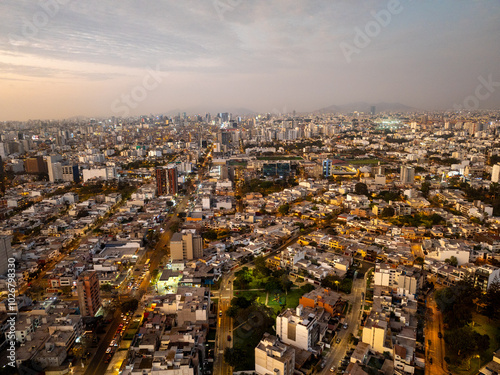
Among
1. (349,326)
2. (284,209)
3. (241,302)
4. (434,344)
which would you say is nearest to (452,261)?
(434,344)

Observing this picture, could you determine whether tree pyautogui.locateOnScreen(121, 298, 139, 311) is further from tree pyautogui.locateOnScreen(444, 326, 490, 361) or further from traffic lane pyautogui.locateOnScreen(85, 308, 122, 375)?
tree pyautogui.locateOnScreen(444, 326, 490, 361)

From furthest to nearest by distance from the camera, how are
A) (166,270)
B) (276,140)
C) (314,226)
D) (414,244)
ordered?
(276,140), (314,226), (414,244), (166,270)

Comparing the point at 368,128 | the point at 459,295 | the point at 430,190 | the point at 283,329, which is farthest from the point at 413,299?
the point at 368,128

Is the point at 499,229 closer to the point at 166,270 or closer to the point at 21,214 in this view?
the point at 166,270

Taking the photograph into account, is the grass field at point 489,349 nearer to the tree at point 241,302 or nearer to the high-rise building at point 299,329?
the high-rise building at point 299,329

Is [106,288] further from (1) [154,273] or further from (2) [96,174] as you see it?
(2) [96,174]

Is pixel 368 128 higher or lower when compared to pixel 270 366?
higher
